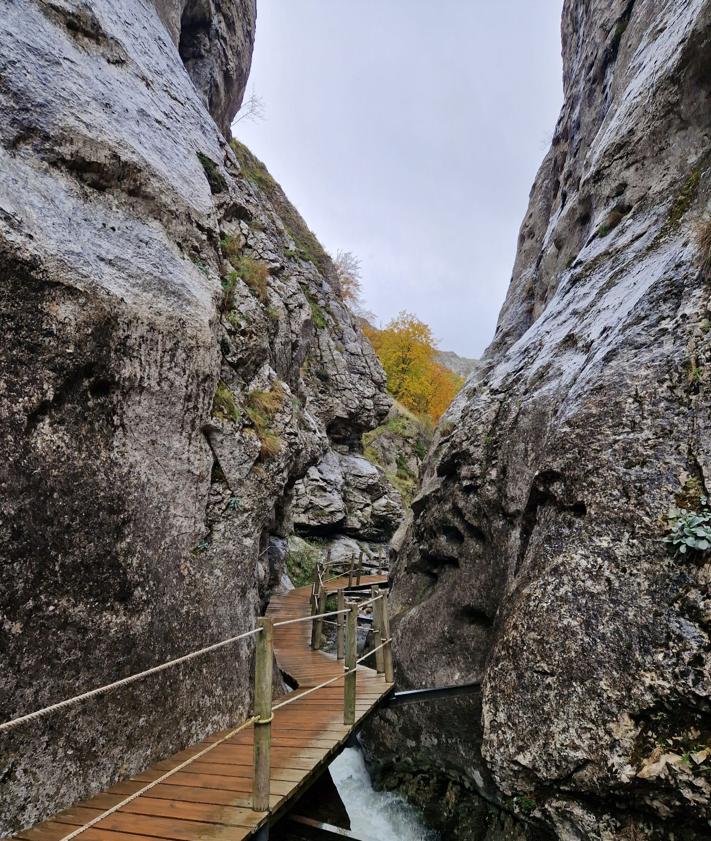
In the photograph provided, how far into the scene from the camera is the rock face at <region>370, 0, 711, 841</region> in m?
4.39

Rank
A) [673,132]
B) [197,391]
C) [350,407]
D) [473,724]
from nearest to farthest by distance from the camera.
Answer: [197,391] → [473,724] → [673,132] → [350,407]

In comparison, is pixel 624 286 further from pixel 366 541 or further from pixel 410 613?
pixel 366 541

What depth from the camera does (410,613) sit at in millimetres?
10008

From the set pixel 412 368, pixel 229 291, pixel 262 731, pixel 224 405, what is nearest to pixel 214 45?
pixel 229 291

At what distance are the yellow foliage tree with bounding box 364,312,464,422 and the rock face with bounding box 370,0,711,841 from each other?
2863 cm

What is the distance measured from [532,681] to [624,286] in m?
5.80

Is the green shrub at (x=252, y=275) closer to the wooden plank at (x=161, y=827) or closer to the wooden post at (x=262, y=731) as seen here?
the wooden post at (x=262, y=731)

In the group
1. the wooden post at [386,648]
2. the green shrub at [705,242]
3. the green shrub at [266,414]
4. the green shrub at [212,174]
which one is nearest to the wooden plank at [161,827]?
the wooden post at [386,648]

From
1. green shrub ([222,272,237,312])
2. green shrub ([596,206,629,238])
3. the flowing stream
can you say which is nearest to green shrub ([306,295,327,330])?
green shrub ([222,272,237,312])

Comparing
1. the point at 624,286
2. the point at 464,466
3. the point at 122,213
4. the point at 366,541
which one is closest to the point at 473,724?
the point at 464,466

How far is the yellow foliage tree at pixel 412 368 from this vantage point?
39812 millimetres

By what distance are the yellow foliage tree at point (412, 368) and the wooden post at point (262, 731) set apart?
35274 mm

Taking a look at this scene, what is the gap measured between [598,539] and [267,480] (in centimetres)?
458

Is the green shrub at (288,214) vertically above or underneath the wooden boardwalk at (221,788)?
above
